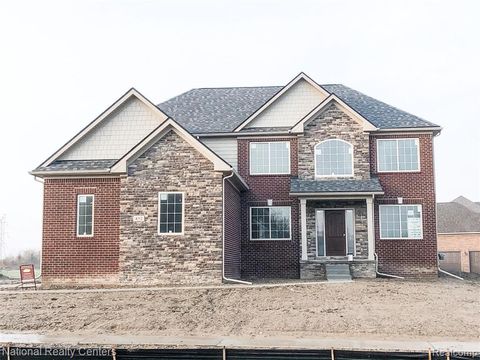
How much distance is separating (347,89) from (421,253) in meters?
8.99

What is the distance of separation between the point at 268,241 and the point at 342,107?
6438 millimetres

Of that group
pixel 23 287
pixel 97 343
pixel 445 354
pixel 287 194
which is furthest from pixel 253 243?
pixel 445 354

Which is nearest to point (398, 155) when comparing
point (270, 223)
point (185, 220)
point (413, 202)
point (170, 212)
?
point (413, 202)

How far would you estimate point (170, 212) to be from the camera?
20906 mm

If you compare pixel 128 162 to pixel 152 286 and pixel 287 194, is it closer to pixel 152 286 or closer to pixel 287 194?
pixel 152 286

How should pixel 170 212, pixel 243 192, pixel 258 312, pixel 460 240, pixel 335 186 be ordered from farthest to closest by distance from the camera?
pixel 460 240 < pixel 243 192 < pixel 335 186 < pixel 170 212 < pixel 258 312

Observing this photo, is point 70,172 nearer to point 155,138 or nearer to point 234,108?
point 155,138

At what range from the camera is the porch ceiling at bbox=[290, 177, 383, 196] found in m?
23.9

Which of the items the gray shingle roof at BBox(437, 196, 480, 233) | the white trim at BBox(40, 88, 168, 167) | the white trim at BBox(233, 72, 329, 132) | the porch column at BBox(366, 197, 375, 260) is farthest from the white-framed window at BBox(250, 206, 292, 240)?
the gray shingle roof at BBox(437, 196, 480, 233)

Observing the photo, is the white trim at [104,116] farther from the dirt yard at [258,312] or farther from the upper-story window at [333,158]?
the upper-story window at [333,158]

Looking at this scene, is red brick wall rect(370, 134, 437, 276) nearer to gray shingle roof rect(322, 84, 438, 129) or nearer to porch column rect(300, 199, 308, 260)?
gray shingle roof rect(322, 84, 438, 129)

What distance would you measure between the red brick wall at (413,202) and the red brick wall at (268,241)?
3.41 m

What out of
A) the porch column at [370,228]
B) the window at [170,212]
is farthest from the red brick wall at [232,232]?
the porch column at [370,228]

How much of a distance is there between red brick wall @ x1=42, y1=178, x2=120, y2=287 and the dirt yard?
6.61 feet
